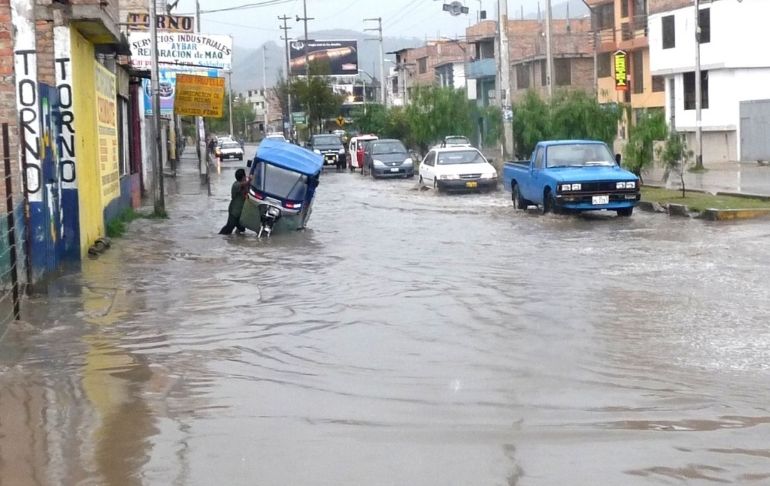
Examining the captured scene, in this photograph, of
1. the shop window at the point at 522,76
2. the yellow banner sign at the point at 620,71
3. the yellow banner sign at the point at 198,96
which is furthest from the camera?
the shop window at the point at 522,76

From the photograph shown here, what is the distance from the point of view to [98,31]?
17.3 m

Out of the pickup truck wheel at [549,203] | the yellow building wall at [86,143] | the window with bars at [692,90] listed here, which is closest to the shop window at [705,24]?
the window with bars at [692,90]

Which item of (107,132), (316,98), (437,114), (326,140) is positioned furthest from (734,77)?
Result: (316,98)

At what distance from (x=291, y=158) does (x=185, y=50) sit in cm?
1319

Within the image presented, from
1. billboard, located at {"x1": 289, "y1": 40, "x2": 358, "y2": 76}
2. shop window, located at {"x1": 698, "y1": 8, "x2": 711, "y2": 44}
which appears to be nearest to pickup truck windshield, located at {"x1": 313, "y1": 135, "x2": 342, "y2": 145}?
shop window, located at {"x1": 698, "y1": 8, "x2": 711, "y2": 44}

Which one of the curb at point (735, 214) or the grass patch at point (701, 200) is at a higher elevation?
the grass patch at point (701, 200)

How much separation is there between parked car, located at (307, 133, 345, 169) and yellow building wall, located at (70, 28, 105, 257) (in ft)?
119

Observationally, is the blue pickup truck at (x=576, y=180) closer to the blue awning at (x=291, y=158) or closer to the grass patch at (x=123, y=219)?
the blue awning at (x=291, y=158)

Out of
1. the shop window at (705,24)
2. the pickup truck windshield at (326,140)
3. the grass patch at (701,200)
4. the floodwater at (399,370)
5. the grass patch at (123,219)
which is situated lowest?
the floodwater at (399,370)

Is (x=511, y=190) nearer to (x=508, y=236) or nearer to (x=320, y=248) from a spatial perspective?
(x=508, y=236)

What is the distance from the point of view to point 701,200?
25672 mm

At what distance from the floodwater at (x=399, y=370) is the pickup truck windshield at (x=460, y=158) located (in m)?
17.0

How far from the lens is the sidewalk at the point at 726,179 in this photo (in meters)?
31.1

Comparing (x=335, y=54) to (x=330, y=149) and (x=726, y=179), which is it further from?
(x=726, y=179)
